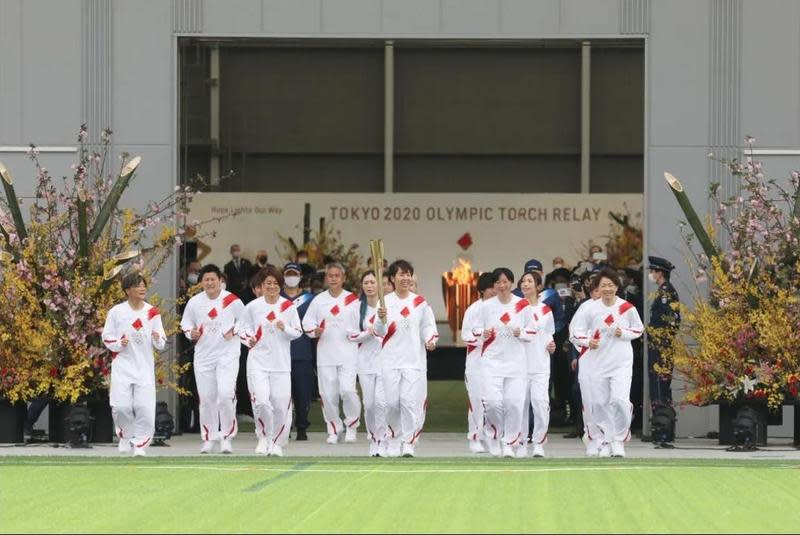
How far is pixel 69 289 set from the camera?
67.7 ft

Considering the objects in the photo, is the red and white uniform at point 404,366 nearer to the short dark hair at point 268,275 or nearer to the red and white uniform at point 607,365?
the short dark hair at point 268,275

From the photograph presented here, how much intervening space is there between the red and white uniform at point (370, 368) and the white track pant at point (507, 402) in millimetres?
1146

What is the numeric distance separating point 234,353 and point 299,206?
15.6 metres

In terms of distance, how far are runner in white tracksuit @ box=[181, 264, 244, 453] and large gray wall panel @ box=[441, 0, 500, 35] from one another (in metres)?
5.02

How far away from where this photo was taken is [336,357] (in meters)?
22.3

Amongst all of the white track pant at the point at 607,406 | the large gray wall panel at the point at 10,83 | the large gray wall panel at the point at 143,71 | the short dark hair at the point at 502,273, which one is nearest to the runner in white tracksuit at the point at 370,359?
the short dark hair at the point at 502,273

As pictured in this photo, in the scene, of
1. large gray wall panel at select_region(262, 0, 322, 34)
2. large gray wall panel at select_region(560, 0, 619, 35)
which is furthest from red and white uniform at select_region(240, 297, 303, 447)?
large gray wall panel at select_region(560, 0, 619, 35)

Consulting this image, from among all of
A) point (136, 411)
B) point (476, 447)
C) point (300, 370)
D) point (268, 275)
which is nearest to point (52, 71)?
point (268, 275)

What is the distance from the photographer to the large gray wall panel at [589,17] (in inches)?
893

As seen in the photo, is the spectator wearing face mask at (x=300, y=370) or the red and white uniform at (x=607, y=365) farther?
the spectator wearing face mask at (x=300, y=370)

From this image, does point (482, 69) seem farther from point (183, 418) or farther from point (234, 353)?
point (234, 353)

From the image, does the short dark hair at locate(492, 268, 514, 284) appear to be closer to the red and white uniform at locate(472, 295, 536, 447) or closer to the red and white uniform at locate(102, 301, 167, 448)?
the red and white uniform at locate(472, 295, 536, 447)

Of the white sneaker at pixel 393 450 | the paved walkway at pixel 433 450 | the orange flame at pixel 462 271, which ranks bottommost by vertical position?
the paved walkway at pixel 433 450

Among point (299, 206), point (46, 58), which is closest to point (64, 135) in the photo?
point (46, 58)
